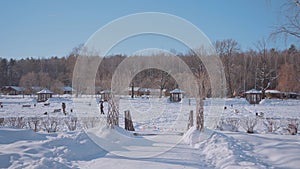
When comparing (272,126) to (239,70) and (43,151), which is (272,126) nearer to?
(43,151)

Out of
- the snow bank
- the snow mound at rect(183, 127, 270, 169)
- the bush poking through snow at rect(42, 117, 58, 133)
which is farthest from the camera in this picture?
the bush poking through snow at rect(42, 117, 58, 133)

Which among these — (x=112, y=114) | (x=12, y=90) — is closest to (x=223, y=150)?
(x=112, y=114)

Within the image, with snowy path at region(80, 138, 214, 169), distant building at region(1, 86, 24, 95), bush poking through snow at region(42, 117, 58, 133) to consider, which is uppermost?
distant building at region(1, 86, 24, 95)

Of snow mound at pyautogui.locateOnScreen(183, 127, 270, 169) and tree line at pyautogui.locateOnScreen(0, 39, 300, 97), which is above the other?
tree line at pyautogui.locateOnScreen(0, 39, 300, 97)

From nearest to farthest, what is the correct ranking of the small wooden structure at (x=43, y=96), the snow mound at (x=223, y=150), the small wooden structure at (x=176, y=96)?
the snow mound at (x=223, y=150)
the small wooden structure at (x=176, y=96)
the small wooden structure at (x=43, y=96)

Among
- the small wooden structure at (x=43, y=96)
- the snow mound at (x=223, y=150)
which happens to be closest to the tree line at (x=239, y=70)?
the small wooden structure at (x=43, y=96)

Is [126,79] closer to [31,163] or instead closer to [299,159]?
[31,163]

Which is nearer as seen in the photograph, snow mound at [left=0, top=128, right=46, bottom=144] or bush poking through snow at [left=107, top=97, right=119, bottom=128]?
snow mound at [left=0, top=128, right=46, bottom=144]

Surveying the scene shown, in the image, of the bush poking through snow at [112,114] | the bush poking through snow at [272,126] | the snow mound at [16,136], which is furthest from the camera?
the bush poking through snow at [272,126]

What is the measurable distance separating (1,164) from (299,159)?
17.6 feet

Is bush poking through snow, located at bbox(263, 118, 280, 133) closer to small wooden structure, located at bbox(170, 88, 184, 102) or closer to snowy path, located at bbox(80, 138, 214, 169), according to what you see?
snowy path, located at bbox(80, 138, 214, 169)

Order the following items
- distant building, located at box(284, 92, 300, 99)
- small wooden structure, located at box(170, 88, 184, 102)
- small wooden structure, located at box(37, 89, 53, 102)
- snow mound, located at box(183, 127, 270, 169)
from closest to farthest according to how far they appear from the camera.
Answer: snow mound, located at box(183, 127, 270, 169) → small wooden structure, located at box(170, 88, 184, 102) → small wooden structure, located at box(37, 89, 53, 102) → distant building, located at box(284, 92, 300, 99)

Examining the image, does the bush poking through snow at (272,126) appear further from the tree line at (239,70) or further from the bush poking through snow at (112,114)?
the tree line at (239,70)

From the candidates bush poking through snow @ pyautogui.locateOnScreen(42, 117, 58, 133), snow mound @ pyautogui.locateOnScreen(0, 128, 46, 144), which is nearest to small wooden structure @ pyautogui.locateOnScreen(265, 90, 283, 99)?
bush poking through snow @ pyautogui.locateOnScreen(42, 117, 58, 133)
